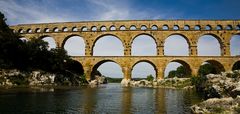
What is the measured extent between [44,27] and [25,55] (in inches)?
752

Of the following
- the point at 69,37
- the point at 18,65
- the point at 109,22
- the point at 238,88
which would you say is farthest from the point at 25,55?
the point at 238,88

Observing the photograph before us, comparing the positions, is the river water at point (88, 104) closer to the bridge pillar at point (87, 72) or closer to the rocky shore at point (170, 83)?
the rocky shore at point (170, 83)

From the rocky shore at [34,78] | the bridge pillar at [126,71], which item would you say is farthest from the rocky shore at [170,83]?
the rocky shore at [34,78]

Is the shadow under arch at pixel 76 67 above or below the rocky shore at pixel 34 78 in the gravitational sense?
above

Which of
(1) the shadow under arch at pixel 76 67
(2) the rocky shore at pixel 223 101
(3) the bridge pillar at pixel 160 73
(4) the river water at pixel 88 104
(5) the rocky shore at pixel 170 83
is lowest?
(4) the river water at pixel 88 104

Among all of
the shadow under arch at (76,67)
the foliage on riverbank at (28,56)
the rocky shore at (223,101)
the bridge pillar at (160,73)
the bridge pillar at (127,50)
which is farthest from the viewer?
the shadow under arch at (76,67)

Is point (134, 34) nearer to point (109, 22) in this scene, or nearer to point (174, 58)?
point (109, 22)

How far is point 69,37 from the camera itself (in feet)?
218

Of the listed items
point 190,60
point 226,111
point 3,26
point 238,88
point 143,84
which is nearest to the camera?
point 226,111

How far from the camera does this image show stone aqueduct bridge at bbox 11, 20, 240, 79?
60.3 meters

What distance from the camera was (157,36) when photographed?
62.5 m

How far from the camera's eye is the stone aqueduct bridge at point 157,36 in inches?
2376

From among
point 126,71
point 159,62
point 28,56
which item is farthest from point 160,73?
point 28,56

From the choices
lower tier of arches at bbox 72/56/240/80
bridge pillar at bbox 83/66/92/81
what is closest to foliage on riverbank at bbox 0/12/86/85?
bridge pillar at bbox 83/66/92/81
